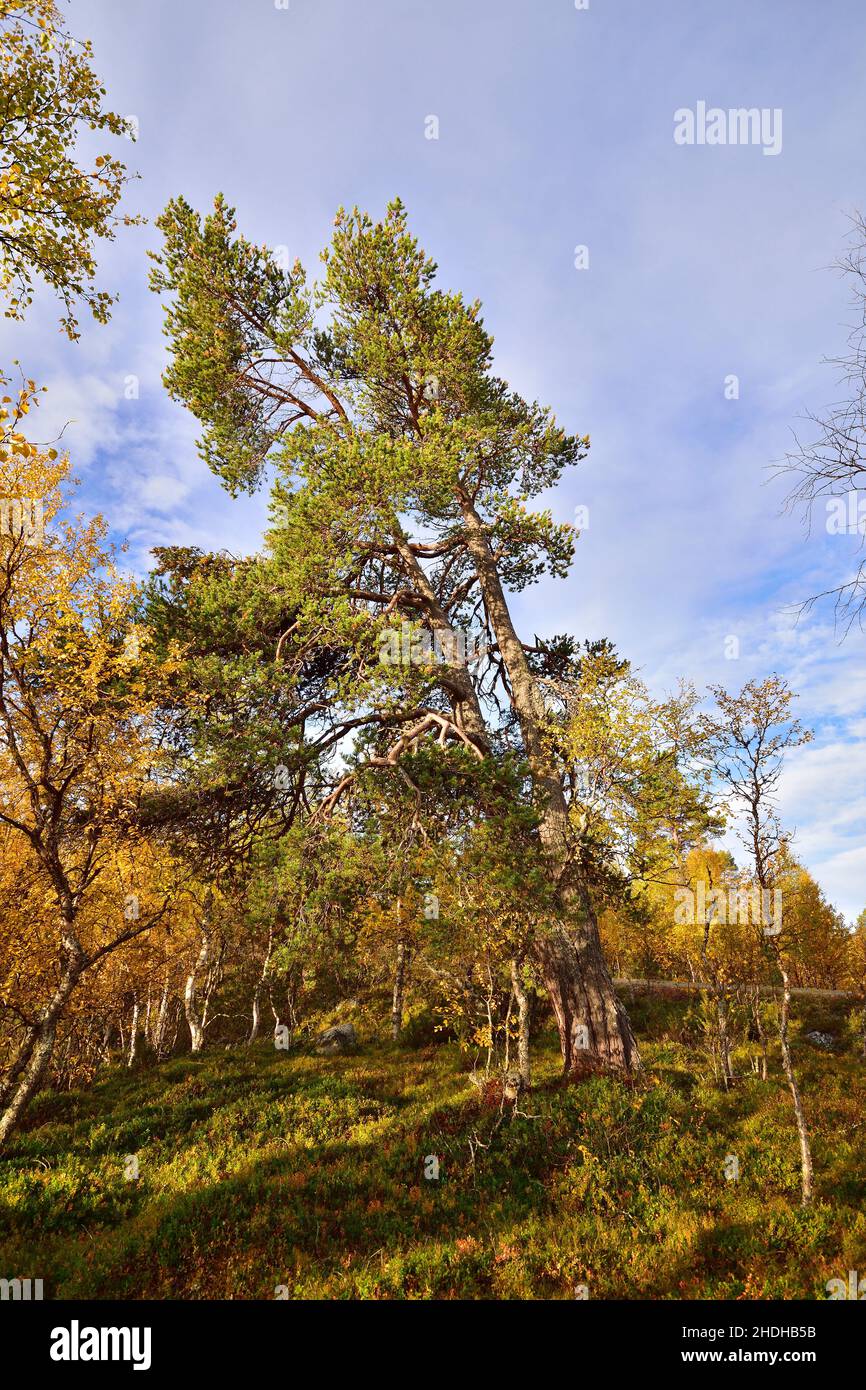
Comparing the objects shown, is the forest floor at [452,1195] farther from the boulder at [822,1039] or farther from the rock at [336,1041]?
the rock at [336,1041]

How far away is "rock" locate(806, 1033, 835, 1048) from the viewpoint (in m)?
18.4

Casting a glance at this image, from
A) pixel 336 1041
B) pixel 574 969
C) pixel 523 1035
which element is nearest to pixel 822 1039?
pixel 574 969

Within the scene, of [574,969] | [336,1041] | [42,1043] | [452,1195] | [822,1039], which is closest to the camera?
[42,1043]

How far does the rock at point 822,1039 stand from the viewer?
724 inches

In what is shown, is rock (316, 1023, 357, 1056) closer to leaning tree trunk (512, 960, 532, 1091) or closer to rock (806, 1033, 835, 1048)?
leaning tree trunk (512, 960, 532, 1091)

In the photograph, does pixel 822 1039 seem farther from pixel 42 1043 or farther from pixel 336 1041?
pixel 42 1043

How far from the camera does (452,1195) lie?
8.16 metres

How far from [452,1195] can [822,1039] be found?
16.9 meters

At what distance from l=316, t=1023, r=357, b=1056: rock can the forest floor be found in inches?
288

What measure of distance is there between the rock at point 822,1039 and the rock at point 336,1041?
51.5ft

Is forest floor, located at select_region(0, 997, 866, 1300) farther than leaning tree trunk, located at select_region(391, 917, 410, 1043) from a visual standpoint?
No

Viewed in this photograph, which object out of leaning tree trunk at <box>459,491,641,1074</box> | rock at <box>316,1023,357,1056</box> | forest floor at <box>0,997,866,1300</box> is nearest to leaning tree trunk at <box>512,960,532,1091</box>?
forest floor at <box>0,997,866,1300</box>
